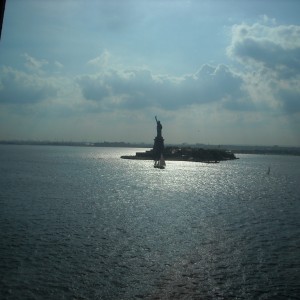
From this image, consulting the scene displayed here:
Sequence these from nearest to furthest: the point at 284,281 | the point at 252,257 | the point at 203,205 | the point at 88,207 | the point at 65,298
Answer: the point at 65,298
the point at 284,281
the point at 252,257
the point at 88,207
the point at 203,205

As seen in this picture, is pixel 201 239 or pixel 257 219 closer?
pixel 201 239

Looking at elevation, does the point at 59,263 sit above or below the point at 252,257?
below

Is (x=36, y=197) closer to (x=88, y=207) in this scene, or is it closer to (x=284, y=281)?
(x=88, y=207)

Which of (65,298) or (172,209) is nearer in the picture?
(65,298)

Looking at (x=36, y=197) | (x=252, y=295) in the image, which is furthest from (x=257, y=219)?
(x=36, y=197)

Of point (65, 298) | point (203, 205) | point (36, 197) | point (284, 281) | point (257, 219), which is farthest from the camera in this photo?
point (36, 197)

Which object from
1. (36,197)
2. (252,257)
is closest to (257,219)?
(252,257)

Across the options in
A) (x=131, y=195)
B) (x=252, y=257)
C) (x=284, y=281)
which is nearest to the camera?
(x=284, y=281)

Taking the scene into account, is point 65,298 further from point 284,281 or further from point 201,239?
point 201,239

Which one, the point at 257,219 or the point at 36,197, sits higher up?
the point at 257,219
